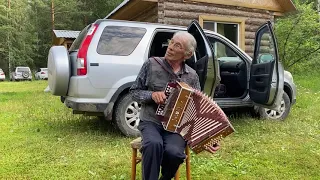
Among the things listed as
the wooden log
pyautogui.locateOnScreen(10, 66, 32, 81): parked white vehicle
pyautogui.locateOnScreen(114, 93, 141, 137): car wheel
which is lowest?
pyautogui.locateOnScreen(10, 66, 32, 81): parked white vehicle

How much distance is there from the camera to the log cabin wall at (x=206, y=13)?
391 inches

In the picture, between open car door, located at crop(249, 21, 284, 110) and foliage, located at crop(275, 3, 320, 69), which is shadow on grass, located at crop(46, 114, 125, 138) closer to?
open car door, located at crop(249, 21, 284, 110)

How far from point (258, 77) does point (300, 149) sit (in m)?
1.47

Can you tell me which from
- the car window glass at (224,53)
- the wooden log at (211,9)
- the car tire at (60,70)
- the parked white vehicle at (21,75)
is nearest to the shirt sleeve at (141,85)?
the car tire at (60,70)

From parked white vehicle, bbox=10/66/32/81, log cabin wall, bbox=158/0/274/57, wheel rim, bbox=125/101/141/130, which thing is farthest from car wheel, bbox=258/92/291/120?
parked white vehicle, bbox=10/66/32/81

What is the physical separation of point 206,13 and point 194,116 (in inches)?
329

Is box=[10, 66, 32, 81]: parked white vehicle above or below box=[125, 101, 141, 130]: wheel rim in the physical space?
below

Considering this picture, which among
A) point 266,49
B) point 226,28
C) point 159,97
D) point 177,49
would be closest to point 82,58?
point 177,49

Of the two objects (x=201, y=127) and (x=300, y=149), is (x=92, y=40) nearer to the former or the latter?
(x=201, y=127)

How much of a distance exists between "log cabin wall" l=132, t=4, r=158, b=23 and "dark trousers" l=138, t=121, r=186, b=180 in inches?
295

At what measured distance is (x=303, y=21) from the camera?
17.0 m

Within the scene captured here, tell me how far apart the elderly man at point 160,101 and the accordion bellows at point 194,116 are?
96 millimetres

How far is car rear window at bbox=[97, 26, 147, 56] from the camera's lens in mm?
5001

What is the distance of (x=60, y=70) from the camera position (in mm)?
4836
